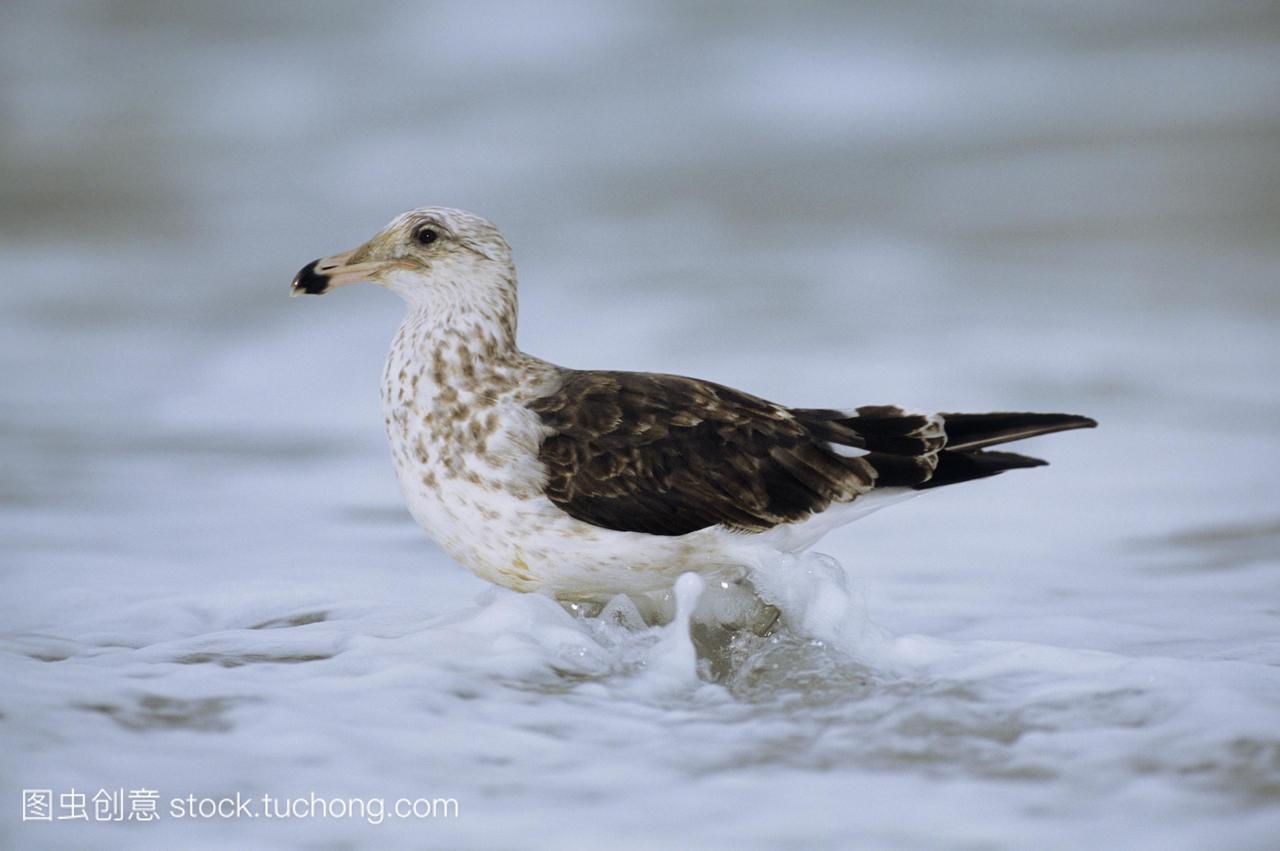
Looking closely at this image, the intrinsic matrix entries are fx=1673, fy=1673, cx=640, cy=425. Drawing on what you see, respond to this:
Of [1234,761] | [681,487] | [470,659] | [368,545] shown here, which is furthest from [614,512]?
[368,545]

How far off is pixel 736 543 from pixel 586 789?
126 centimetres

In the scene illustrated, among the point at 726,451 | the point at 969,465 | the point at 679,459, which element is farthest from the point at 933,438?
the point at 679,459

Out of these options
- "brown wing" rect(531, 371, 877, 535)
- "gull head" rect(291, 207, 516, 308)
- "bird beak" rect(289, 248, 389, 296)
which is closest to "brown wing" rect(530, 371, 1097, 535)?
"brown wing" rect(531, 371, 877, 535)

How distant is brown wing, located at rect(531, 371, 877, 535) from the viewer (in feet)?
16.7

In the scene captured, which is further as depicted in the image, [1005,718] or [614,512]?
[614,512]

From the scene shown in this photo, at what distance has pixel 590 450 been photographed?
512 cm

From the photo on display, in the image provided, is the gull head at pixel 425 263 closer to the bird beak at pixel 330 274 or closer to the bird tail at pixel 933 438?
the bird beak at pixel 330 274

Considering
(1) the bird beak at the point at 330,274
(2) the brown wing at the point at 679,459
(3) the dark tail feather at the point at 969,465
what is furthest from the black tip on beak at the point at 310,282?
(3) the dark tail feather at the point at 969,465

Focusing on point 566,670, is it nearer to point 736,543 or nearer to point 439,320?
point 736,543

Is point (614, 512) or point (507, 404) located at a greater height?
point (507, 404)

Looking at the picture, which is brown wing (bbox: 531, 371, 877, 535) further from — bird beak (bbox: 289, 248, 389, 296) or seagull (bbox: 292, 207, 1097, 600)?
bird beak (bbox: 289, 248, 389, 296)

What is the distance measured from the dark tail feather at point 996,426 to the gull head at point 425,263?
157cm

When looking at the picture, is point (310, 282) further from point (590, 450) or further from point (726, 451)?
point (726, 451)

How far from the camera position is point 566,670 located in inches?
197
